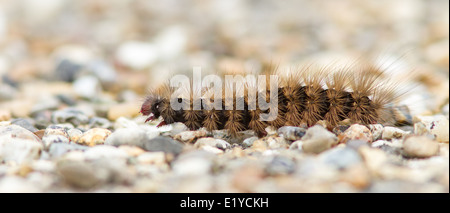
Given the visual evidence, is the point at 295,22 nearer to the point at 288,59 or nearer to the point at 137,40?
the point at 288,59

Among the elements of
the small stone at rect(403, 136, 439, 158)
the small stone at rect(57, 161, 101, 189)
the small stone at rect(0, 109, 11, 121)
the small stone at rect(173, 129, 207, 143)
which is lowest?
the small stone at rect(57, 161, 101, 189)

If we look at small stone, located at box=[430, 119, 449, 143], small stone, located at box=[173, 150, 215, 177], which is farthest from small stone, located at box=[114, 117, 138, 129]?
small stone, located at box=[430, 119, 449, 143]

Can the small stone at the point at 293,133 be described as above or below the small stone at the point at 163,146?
above

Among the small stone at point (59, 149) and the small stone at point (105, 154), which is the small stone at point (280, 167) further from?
the small stone at point (59, 149)

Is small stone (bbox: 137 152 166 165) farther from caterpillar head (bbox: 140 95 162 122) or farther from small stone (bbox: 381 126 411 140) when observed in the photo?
small stone (bbox: 381 126 411 140)

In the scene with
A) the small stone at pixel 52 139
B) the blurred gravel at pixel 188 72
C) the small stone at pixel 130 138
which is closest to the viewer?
the blurred gravel at pixel 188 72

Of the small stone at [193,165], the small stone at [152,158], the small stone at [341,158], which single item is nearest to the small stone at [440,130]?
the small stone at [341,158]

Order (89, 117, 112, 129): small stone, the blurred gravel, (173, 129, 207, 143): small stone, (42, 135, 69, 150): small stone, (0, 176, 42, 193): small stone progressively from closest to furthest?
1. (0, 176, 42, 193): small stone
2. the blurred gravel
3. (42, 135, 69, 150): small stone
4. (173, 129, 207, 143): small stone
5. (89, 117, 112, 129): small stone

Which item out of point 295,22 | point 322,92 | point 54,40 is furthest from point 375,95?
point 54,40
